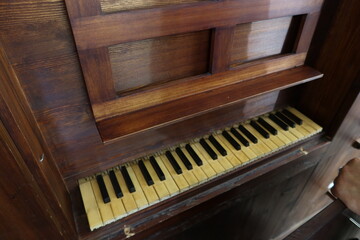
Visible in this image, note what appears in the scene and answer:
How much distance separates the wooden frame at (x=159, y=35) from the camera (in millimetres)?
739

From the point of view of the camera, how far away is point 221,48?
0.99 m

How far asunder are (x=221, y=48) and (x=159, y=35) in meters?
0.28

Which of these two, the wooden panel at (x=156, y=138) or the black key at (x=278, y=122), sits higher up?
the wooden panel at (x=156, y=138)

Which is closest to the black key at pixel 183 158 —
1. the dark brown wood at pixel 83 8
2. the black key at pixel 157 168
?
the black key at pixel 157 168

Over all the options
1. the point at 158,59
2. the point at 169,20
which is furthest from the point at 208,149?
the point at 169,20

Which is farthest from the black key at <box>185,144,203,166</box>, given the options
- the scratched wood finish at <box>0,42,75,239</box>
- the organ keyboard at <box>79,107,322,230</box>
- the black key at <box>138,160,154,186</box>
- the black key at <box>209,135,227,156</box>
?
the scratched wood finish at <box>0,42,75,239</box>

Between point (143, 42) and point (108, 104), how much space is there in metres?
0.25

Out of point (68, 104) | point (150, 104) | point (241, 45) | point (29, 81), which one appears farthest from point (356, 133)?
point (29, 81)

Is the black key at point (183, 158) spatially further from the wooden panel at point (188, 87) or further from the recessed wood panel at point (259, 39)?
the recessed wood panel at point (259, 39)

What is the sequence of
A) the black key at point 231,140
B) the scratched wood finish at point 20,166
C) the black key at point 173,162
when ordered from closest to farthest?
the scratched wood finish at point 20,166 < the black key at point 173,162 < the black key at point 231,140

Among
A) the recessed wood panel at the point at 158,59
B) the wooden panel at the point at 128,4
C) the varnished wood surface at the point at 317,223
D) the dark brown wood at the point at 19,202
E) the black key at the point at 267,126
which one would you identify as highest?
the wooden panel at the point at 128,4

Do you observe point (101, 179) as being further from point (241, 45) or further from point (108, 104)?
point (241, 45)

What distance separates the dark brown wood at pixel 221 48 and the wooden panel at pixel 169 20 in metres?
0.03

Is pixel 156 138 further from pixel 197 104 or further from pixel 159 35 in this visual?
pixel 159 35
